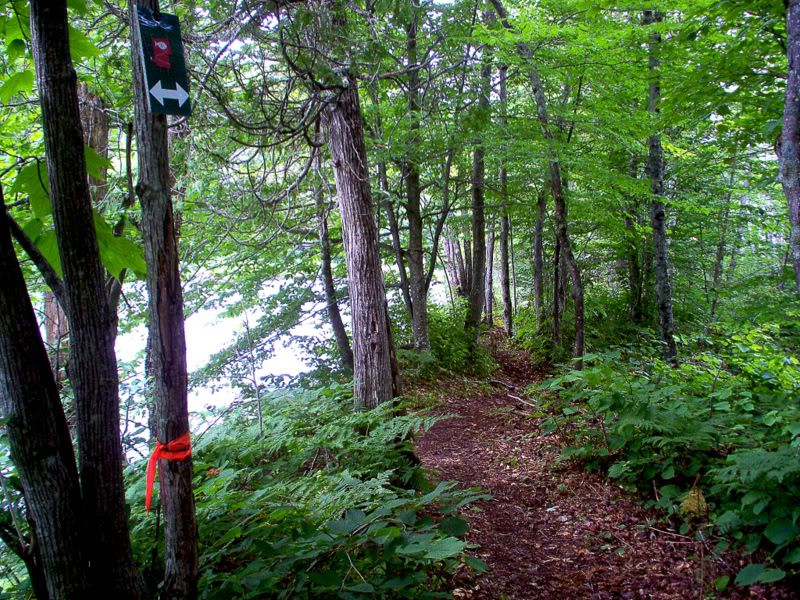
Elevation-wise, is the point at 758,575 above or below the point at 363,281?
below

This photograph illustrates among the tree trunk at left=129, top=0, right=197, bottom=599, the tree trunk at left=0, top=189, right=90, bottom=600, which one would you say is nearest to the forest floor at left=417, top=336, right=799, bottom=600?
the tree trunk at left=129, top=0, right=197, bottom=599

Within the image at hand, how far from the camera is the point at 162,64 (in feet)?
6.02

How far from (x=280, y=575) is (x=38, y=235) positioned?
1506 mm

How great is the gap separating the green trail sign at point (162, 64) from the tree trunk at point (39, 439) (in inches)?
24.9

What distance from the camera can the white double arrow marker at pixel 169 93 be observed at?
1.81 meters

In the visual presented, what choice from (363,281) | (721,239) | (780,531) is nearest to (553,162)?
(363,281)

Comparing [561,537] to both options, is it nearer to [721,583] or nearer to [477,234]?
[721,583]

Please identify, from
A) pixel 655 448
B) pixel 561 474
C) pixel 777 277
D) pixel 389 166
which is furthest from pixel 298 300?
pixel 777 277

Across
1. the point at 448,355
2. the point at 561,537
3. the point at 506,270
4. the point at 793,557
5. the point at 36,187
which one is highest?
the point at 36,187

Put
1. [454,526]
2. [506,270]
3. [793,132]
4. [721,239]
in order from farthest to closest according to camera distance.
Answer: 1. [506,270]
2. [721,239]
3. [793,132]
4. [454,526]

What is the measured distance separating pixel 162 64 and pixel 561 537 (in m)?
4.21

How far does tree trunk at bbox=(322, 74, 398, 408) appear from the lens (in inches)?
211

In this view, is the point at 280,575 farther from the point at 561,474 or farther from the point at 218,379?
the point at 218,379

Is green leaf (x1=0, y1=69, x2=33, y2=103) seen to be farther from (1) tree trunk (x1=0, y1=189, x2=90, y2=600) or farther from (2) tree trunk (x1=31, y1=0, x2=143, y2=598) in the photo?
(1) tree trunk (x1=0, y1=189, x2=90, y2=600)
